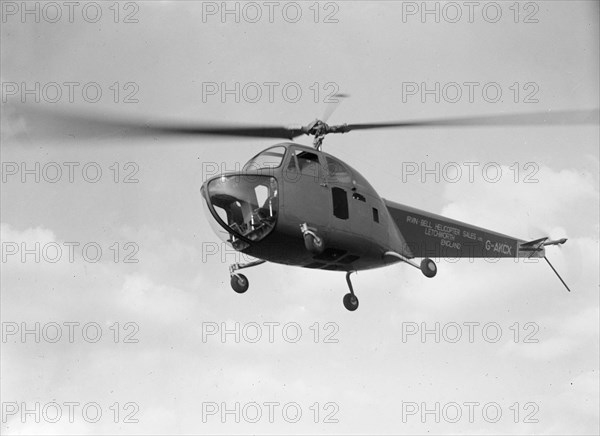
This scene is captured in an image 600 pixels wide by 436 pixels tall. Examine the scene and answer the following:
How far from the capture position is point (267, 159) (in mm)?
19109

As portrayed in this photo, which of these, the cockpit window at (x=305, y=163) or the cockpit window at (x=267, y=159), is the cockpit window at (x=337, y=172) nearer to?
the cockpit window at (x=305, y=163)

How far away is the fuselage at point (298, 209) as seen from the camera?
18406 mm

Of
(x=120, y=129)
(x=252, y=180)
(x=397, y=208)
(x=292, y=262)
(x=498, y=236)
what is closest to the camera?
(x=120, y=129)

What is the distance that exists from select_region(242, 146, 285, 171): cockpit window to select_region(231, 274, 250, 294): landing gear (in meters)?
2.87

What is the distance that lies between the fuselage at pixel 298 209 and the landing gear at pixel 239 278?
1.23m

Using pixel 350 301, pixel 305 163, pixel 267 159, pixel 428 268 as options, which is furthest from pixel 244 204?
pixel 428 268

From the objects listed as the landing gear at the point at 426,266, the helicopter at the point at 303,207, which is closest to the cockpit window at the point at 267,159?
the helicopter at the point at 303,207

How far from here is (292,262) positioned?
19.6m

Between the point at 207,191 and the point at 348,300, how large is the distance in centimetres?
560

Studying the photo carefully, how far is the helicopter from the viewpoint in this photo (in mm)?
18375

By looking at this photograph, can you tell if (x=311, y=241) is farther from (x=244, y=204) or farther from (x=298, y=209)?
(x=244, y=204)

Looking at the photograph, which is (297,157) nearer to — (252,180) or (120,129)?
(252,180)

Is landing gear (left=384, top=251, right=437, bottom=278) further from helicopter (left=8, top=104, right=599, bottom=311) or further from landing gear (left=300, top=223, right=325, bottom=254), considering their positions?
landing gear (left=300, top=223, right=325, bottom=254)

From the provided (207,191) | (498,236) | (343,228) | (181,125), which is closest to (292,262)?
(343,228)
